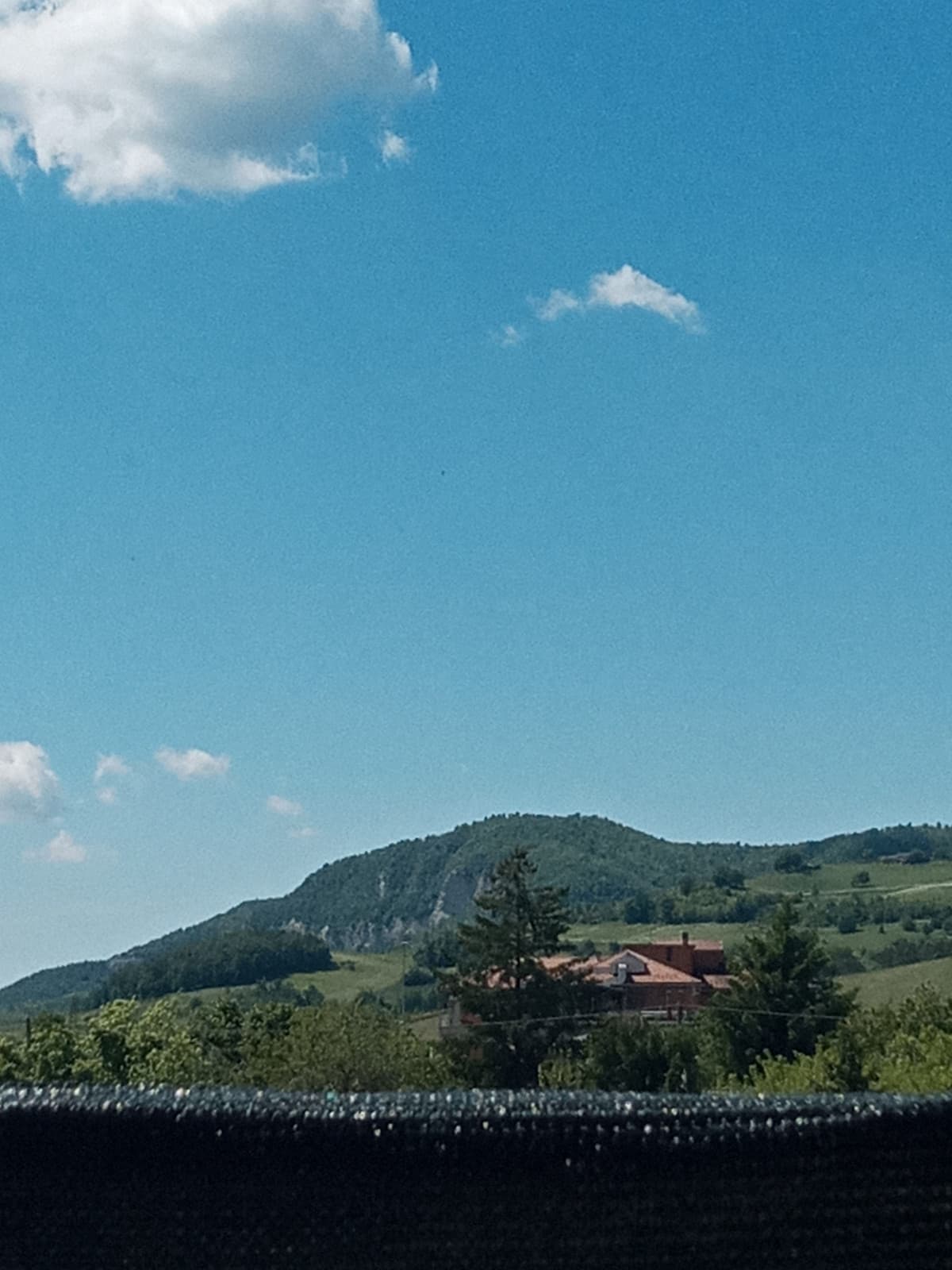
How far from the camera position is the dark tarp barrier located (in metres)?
9.05

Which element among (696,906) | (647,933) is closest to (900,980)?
(647,933)

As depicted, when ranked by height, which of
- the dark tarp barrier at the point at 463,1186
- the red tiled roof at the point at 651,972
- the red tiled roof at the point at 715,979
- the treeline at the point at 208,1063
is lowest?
the dark tarp barrier at the point at 463,1186

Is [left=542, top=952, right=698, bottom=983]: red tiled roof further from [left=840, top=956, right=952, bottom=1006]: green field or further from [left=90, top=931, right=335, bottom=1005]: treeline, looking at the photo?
[left=90, top=931, right=335, bottom=1005]: treeline

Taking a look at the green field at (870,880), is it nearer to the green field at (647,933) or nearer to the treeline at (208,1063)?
the green field at (647,933)

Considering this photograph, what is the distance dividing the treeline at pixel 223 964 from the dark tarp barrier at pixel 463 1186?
410 feet

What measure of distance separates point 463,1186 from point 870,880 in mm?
177623

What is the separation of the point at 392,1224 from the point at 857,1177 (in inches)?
99.8

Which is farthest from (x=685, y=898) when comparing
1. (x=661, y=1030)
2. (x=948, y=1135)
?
(x=948, y=1135)

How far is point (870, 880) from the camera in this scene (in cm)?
18012

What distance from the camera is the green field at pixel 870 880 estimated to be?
174 m

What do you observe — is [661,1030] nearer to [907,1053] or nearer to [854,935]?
[907,1053]

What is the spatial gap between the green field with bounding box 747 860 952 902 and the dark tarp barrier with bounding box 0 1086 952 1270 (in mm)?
163259

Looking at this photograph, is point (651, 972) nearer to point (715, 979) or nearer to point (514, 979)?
point (715, 979)

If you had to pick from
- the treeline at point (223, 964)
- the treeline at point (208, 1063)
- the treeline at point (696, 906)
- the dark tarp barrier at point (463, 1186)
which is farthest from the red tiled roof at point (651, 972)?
the dark tarp barrier at point (463, 1186)
